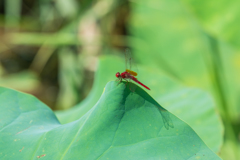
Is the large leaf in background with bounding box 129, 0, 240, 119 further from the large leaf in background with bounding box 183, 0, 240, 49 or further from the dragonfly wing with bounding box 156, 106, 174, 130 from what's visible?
the dragonfly wing with bounding box 156, 106, 174, 130

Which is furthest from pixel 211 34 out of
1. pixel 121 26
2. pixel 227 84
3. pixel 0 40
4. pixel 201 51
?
pixel 0 40

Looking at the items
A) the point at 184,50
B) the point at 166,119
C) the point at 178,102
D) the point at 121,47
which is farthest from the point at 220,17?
the point at 166,119

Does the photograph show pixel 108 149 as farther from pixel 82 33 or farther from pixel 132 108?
pixel 82 33

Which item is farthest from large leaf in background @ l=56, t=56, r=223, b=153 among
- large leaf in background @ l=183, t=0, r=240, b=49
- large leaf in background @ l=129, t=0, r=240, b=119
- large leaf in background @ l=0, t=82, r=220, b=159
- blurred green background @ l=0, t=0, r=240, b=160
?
large leaf in background @ l=183, t=0, r=240, b=49

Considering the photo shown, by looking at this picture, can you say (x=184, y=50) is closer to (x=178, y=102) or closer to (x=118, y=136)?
(x=178, y=102)

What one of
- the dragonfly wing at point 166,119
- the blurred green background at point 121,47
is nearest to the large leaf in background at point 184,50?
the blurred green background at point 121,47

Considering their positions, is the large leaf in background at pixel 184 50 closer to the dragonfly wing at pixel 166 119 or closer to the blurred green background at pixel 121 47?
the blurred green background at pixel 121 47
